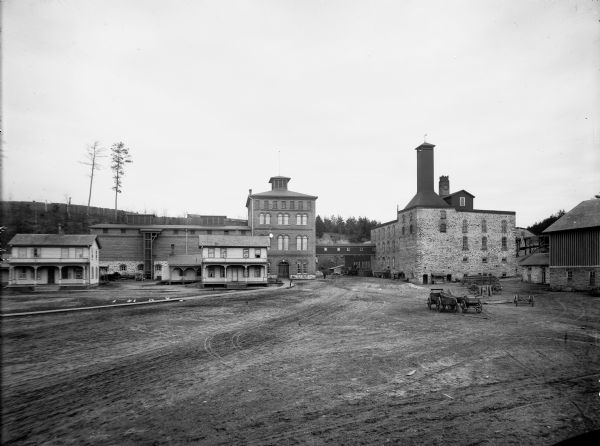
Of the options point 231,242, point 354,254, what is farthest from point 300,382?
point 354,254

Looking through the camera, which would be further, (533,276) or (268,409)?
(533,276)

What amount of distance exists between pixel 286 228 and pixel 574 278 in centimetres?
3720

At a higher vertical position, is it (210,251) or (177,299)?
(210,251)

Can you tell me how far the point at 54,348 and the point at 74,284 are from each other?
33428mm

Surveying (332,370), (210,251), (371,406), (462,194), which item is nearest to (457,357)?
(332,370)

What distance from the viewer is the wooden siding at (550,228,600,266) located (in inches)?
1238

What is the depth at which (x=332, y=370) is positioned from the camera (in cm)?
980

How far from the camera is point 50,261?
40.6 meters

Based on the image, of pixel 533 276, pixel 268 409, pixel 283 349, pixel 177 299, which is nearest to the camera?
pixel 268 409

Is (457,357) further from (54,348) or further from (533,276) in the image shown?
(533,276)

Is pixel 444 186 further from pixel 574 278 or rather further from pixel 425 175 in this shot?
pixel 574 278

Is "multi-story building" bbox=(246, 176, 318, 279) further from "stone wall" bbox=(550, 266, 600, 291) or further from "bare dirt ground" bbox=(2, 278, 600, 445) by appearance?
"bare dirt ground" bbox=(2, 278, 600, 445)

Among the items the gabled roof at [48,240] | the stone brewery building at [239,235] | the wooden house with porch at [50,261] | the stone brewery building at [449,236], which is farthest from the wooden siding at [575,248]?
the gabled roof at [48,240]

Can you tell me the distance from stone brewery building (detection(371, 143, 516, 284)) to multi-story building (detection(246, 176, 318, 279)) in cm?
1455
